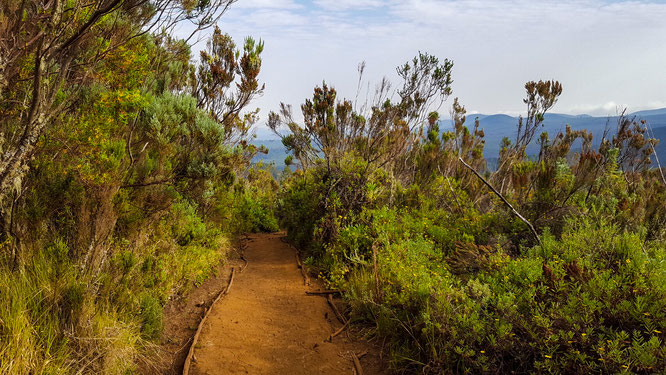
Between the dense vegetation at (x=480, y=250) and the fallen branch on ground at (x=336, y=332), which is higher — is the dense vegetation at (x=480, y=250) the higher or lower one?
the higher one

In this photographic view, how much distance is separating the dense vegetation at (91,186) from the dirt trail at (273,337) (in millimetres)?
633

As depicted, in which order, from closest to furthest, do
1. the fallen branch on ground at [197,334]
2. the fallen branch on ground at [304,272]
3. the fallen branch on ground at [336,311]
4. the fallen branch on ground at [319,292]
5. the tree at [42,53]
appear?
the tree at [42,53], the fallen branch on ground at [197,334], the fallen branch on ground at [336,311], the fallen branch on ground at [319,292], the fallen branch on ground at [304,272]

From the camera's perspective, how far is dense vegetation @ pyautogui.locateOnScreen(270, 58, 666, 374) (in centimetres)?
283

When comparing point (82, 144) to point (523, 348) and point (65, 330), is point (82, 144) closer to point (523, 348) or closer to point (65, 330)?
point (65, 330)

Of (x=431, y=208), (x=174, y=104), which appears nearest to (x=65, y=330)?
(x=174, y=104)

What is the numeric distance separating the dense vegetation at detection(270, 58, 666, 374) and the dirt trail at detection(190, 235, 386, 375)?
482mm

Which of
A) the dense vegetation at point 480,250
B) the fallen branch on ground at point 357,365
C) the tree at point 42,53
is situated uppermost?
the tree at point 42,53

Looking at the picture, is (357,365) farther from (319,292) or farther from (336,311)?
(319,292)

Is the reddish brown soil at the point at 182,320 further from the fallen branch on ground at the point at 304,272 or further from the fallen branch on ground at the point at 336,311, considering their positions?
the fallen branch on ground at the point at 336,311

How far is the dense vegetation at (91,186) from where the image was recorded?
2.74m

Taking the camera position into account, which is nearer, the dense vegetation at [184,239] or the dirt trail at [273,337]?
the dense vegetation at [184,239]

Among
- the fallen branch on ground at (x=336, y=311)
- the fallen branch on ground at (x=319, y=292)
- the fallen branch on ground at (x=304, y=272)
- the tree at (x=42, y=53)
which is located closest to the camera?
the tree at (x=42, y=53)

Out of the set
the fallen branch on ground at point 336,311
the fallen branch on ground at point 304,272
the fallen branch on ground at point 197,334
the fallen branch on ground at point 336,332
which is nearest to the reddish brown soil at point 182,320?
the fallen branch on ground at point 197,334

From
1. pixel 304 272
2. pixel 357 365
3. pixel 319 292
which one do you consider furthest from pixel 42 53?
pixel 304 272
